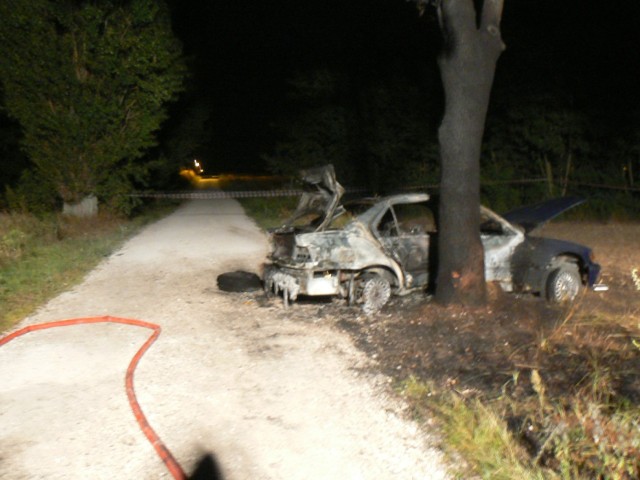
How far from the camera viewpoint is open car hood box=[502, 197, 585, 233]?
27.5 feet

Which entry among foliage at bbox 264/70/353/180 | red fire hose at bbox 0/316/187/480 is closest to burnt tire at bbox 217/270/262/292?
red fire hose at bbox 0/316/187/480

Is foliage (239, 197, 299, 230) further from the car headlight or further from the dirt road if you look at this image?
the dirt road

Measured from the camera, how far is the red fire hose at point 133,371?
417 cm

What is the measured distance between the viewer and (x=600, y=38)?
19.1 metres

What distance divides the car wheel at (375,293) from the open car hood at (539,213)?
216 centimetres

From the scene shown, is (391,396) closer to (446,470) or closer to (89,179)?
(446,470)

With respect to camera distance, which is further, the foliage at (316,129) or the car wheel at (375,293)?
the foliage at (316,129)

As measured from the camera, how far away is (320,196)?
8.46 metres

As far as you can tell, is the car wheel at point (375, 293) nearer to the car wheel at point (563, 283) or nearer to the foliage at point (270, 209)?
the car wheel at point (563, 283)

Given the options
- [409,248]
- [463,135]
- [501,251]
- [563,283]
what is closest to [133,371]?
[409,248]

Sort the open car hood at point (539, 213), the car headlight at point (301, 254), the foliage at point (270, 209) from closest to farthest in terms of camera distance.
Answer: the car headlight at point (301, 254)
the open car hood at point (539, 213)
the foliage at point (270, 209)

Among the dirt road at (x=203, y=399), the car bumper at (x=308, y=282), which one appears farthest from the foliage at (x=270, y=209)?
the dirt road at (x=203, y=399)

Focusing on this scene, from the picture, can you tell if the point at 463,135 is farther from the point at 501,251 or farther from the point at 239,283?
the point at 239,283

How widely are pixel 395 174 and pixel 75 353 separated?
740 inches
